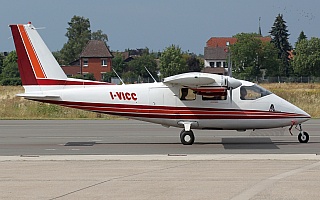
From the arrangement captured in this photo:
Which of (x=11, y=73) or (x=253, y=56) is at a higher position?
(x=253, y=56)

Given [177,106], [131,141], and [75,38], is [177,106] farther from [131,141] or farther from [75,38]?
[75,38]

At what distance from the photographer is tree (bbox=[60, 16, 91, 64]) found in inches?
4813

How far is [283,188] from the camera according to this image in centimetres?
1083

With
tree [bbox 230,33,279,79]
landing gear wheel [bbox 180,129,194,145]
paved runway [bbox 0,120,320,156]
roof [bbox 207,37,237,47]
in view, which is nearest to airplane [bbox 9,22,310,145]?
landing gear wheel [bbox 180,129,194,145]

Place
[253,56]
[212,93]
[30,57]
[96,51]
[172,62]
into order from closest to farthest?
[212,93] → [30,57] → [172,62] → [253,56] → [96,51]

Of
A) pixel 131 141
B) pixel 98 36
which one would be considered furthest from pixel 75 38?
pixel 131 141

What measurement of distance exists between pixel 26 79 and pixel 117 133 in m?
5.07

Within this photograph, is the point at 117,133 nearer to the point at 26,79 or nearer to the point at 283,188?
the point at 26,79

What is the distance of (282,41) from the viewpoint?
10181cm

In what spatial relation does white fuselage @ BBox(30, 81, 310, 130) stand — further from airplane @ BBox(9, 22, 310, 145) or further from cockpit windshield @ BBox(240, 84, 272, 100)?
cockpit windshield @ BBox(240, 84, 272, 100)

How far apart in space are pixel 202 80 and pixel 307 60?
7925 cm

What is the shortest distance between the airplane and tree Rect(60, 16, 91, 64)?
102 metres

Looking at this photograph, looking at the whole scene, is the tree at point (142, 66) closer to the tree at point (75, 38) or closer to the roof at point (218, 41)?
Answer: the tree at point (75, 38)

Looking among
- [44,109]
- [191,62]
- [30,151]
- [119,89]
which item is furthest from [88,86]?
[191,62]
